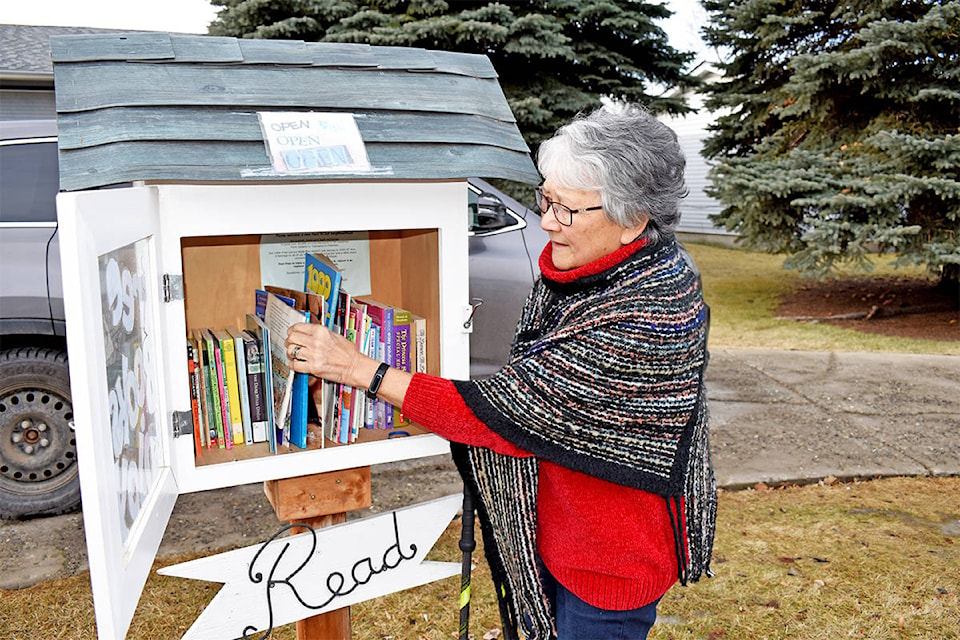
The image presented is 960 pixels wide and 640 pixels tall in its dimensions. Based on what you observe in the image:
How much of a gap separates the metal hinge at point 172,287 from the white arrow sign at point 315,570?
21.2 inches

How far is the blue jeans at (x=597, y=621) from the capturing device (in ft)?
5.42

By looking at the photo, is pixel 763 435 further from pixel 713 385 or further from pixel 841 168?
pixel 841 168

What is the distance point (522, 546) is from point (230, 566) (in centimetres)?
63

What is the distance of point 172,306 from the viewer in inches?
62.3

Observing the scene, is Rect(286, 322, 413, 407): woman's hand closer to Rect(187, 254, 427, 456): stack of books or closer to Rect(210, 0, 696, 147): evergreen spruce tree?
Rect(187, 254, 427, 456): stack of books

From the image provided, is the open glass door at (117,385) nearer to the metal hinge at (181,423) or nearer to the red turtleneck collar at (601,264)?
Answer: the metal hinge at (181,423)

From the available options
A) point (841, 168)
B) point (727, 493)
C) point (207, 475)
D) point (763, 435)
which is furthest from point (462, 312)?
point (841, 168)

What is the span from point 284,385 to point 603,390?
0.77 meters

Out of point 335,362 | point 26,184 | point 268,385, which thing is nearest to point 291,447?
point 268,385

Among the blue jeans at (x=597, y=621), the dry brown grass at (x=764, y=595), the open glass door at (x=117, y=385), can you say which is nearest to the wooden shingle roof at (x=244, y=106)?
the open glass door at (x=117, y=385)

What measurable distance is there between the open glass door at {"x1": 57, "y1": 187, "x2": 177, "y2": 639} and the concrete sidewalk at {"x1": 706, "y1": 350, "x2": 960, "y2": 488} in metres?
3.14

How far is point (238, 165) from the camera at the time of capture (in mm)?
1532

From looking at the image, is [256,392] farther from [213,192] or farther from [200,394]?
[213,192]

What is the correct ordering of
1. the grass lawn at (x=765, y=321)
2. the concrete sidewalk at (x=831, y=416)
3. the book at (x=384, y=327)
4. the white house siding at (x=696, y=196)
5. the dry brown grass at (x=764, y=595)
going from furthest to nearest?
the white house siding at (x=696, y=196) → the grass lawn at (x=765, y=321) → the concrete sidewalk at (x=831, y=416) → the dry brown grass at (x=764, y=595) → the book at (x=384, y=327)
